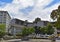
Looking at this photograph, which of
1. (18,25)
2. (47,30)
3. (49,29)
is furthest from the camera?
(18,25)

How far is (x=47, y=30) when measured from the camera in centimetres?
7594

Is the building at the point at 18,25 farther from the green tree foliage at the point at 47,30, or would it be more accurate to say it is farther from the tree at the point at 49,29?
the tree at the point at 49,29

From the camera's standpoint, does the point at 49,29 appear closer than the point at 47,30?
Yes

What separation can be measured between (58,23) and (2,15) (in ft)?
242

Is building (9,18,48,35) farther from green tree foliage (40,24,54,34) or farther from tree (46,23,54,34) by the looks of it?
tree (46,23,54,34)

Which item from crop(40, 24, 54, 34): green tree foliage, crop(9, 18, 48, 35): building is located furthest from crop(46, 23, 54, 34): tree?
crop(9, 18, 48, 35): building

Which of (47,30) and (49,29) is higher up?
(49,29)

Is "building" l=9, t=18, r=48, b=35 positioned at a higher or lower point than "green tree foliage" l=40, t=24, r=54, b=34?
higher

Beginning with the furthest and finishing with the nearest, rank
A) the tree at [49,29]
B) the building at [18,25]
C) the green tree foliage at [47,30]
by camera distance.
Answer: the building at [18,25] → the green tree foliage at [47,30] → the tree at [49,29]

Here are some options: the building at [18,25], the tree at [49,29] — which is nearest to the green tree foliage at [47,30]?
the tree at [49,29]

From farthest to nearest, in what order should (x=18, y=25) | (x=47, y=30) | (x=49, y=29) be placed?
1. (x=18, y=25)
2. (x=47, y=30)
3. (x=49, y=29)

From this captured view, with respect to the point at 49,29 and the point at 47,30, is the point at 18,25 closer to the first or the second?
the point at 47,30

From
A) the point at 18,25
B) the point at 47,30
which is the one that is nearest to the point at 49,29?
the point at 47,30

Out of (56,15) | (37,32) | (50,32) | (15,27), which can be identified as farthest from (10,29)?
(56,15)
